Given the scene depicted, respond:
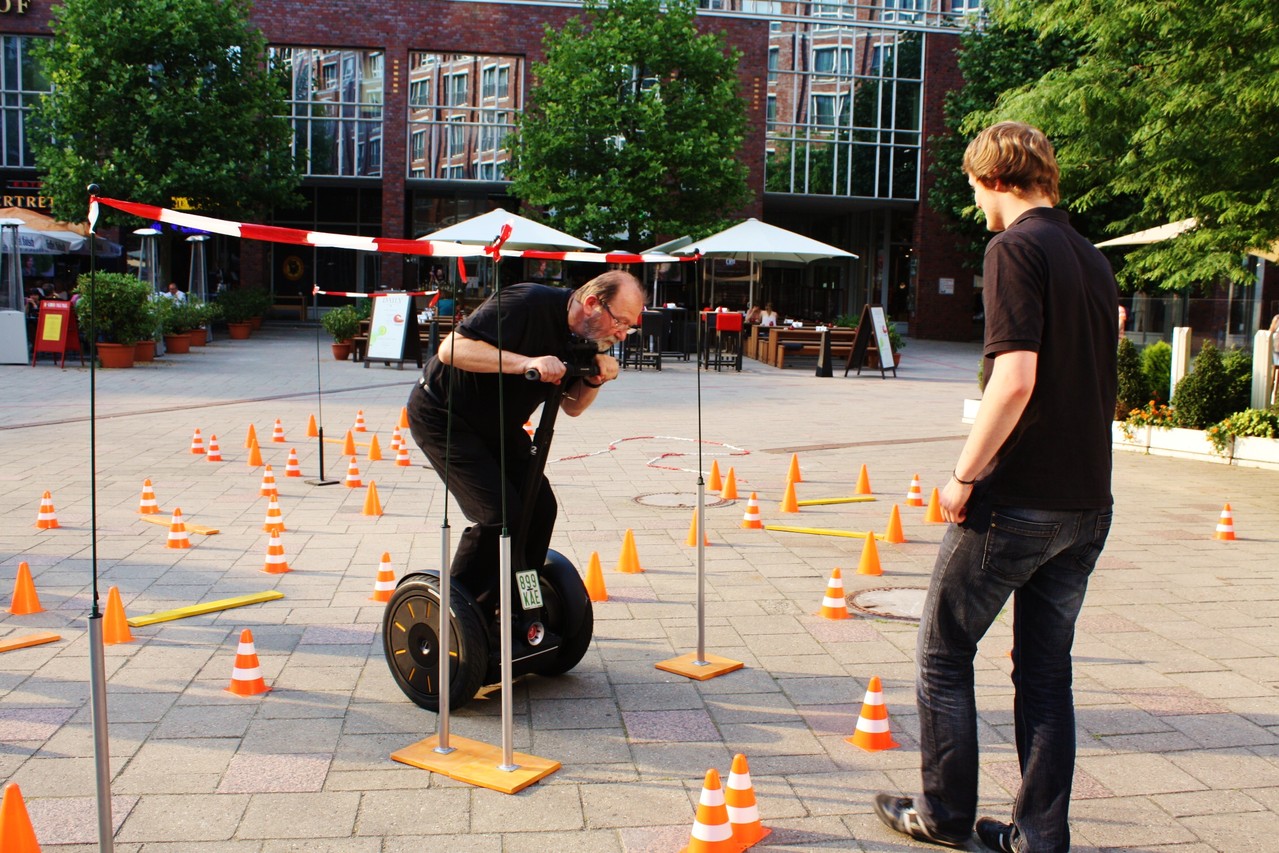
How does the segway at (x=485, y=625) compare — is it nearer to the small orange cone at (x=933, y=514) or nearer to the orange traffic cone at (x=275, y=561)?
the orange traffic cone at (x=275, y=561)

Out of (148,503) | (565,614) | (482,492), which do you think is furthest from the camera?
(148,503)

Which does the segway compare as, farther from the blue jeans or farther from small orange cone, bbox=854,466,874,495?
small orange cone, bbox=854,466,874,495

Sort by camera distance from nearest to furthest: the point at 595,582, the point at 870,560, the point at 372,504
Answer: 1. the point at 595,582
2. the point at 870,560
3. the point at 372,504

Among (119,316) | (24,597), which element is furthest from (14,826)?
(119,316)

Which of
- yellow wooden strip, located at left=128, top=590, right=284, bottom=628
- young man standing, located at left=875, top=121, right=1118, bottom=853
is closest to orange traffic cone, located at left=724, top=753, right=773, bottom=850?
young man standing, located at left=875, top=121, right=1118, bottom=853

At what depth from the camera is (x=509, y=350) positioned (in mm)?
4277

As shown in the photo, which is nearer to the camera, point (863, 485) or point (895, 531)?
point (895, 531)

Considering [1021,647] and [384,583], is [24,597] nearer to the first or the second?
[384,583]

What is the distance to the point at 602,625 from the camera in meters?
5.71

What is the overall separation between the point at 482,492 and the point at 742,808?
5.29ft

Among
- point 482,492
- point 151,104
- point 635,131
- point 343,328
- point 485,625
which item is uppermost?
point 151,104

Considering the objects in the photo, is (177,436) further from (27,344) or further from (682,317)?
(682,317)

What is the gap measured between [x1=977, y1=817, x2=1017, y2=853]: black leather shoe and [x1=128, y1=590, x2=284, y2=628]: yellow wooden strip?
3.94 meters

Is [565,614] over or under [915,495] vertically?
over
